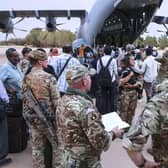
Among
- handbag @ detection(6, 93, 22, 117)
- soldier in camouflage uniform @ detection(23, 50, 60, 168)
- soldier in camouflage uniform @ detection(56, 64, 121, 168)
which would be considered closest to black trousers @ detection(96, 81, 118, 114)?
handbag @ detection(6, 93, 22, 117)

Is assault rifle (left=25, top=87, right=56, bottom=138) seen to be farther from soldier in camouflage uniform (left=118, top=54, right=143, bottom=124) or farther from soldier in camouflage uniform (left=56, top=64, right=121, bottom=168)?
soldier in camouflage uniform (left=118, top=54, right=143, bottom=124)

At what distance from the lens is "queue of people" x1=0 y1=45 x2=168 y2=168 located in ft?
8.20

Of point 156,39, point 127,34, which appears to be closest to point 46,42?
point 156,39

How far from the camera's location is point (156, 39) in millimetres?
41250

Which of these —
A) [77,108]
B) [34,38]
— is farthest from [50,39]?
[77,108]

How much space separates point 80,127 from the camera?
3.13 metres

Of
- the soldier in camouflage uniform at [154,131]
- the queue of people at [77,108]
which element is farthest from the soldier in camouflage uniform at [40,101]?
the soldier in camouflage uniform at [154,131]

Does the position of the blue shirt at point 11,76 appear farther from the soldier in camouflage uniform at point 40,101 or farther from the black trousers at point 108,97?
the black trousers at point 108,97

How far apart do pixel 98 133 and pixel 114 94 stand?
205 inches

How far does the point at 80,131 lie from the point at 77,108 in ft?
0.56

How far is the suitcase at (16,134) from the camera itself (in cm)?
665

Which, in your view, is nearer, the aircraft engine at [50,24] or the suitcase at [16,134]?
the suitcase at [16,134]

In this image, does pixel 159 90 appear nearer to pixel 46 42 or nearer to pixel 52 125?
pixel 52 125

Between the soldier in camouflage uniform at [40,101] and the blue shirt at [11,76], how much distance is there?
134 cm
